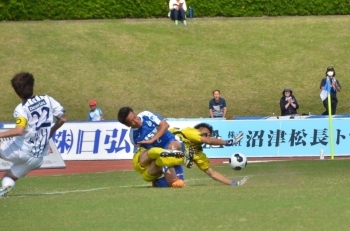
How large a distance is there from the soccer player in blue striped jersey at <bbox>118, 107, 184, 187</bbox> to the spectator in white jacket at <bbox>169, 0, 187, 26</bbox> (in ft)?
93.2

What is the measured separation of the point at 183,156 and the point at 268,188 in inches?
71.1

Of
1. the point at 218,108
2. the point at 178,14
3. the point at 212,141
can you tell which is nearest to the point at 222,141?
the point at 212,141

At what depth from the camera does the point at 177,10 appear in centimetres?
4422

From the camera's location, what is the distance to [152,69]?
4081 centimetres

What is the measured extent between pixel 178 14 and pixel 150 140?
100 feet

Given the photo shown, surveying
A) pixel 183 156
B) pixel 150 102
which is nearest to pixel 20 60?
pixel 150 102

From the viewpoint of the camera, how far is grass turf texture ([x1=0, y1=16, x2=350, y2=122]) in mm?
37562

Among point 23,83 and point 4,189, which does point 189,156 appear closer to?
point 4,189

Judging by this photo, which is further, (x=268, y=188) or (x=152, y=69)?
(x=152, y=69)

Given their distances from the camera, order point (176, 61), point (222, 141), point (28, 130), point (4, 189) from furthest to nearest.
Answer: point (176, 61)
point (222, 141)
point (4, 189)
point (28, 130)

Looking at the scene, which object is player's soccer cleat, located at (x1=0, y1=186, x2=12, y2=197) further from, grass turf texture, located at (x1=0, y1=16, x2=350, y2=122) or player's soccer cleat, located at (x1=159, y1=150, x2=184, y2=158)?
grass turf texture, located at (x1=0, y1=16, x2=350, y2=122)

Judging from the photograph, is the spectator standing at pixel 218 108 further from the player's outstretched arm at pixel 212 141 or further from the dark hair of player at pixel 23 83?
the dark hair of player at pixel 23 83

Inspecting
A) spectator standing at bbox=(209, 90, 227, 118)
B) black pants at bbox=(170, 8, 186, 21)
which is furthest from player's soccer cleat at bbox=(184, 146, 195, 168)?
black pants at bbox=(170, 8, 186, 21)

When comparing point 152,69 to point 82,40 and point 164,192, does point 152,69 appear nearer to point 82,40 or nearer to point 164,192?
point 82,40
